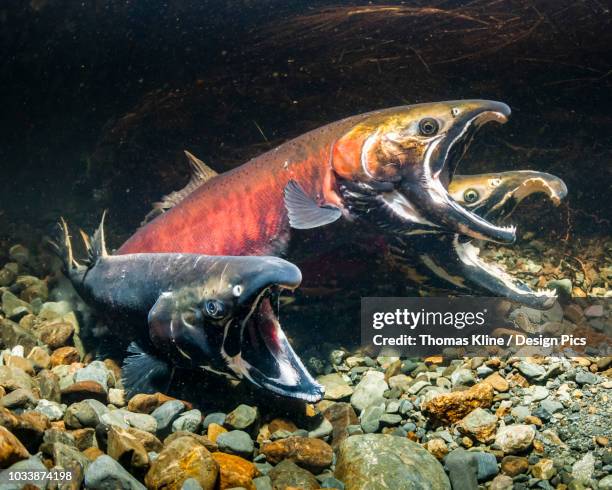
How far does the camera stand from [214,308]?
8.70 feet

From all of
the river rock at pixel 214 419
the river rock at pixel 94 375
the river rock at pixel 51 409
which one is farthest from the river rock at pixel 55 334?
the river rock at pixel 214 419

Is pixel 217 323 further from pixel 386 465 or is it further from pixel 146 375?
pixel 386 465

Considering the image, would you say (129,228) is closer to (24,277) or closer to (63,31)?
(24,277)

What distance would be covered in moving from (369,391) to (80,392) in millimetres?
1926

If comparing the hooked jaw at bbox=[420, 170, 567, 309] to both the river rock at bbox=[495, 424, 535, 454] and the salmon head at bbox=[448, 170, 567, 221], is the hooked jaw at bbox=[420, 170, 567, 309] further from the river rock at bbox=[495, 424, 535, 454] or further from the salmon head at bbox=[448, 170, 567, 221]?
the river rock at bbox=[495, 424, 535, 454]

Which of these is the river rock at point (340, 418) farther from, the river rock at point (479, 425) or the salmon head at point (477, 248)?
the salmon head at point (477, 248)

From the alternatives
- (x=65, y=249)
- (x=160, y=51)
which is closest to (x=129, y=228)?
(x=65, y=249)

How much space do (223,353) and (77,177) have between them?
18.1 ft

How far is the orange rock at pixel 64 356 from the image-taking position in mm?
3688

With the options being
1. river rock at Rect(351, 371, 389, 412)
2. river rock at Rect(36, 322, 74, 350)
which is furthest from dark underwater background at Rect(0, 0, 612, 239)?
river rock at Rect(351, 371, 389, 412)

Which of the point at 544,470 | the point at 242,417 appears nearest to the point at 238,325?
the point at 242,417

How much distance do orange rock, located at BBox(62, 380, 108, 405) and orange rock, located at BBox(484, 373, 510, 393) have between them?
2543mm

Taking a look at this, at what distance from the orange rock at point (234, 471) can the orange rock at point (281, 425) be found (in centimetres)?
45

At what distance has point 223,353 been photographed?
2703 millimetres
